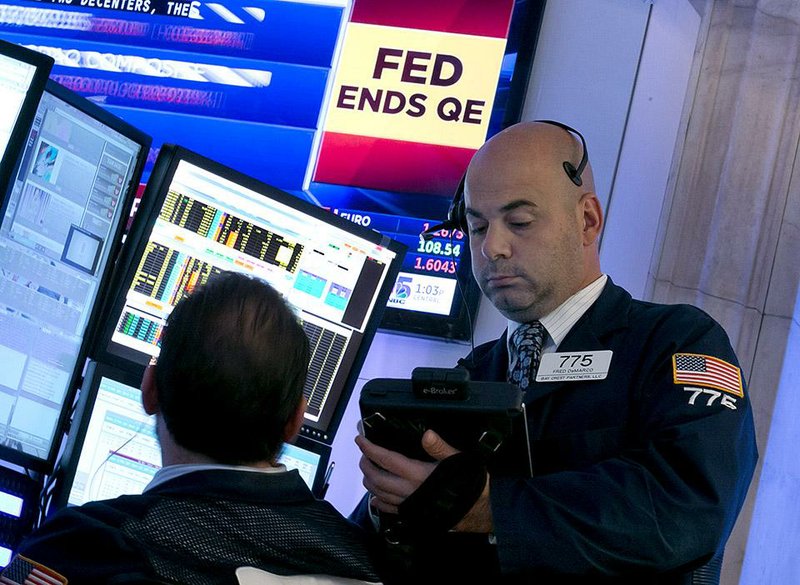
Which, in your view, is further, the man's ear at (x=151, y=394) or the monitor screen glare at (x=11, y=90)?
the monitor screen glare at (x=11, y=90)

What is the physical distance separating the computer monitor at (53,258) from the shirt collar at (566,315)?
0.87m

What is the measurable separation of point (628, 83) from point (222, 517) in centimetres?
215

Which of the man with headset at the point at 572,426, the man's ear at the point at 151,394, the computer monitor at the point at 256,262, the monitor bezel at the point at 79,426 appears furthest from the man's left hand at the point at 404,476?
the computer monitor at the point at 256,262

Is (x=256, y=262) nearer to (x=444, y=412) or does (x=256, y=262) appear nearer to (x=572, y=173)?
(x=572, y=173)

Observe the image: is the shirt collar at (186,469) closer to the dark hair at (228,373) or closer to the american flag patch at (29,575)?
the dark hair at (228,373)

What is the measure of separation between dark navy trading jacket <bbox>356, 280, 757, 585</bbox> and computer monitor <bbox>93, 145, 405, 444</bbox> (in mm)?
695

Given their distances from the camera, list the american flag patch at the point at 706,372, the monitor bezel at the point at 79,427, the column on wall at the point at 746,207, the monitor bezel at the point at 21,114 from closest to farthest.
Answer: the american flag patch at the point at 706,372, the monitor bezel at the point at 21,114, the monitor bezel at the point at 79,427, the column on wall at the point at 746,207

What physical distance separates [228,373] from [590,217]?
860 mm

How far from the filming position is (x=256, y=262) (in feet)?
7.31

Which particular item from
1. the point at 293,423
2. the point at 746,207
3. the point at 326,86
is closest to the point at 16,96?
the point at 293,423

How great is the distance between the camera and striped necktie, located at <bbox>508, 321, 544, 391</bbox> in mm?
1761

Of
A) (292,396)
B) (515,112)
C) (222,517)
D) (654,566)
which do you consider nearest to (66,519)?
(222,517)

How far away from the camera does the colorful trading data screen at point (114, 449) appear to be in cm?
204

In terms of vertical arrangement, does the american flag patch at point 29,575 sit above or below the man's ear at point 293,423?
below
